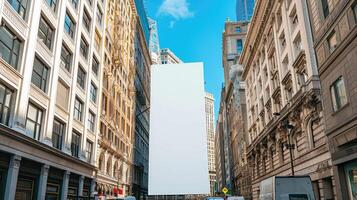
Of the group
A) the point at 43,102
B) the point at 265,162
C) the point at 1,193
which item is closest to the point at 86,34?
the point at 43,102

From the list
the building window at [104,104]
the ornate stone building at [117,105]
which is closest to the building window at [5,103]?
the ornate stone building at [117,105]

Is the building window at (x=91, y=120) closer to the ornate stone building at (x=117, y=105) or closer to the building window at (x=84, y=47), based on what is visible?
the ornate stone building at (x=117, y=105)

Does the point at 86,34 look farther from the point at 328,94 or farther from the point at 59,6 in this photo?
the point at 328,94

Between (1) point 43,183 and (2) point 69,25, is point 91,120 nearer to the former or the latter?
(2) point 69,25

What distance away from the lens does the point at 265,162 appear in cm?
4647

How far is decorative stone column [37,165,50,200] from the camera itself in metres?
23.6

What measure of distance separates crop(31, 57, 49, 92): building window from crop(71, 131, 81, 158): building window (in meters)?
7.64

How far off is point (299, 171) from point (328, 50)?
42.1ft

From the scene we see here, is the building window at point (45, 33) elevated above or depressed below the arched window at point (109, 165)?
above

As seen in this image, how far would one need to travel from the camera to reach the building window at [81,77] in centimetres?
3425

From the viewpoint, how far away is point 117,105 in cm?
5159

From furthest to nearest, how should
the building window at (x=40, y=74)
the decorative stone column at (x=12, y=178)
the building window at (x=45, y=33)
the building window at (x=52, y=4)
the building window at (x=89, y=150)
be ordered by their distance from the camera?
the building window at (x=89, y=150), the building window at (x=52, y=4), the building window at (x=45, y=33), the building window at (x=40, y=74), the decorative stone column at (x=12, y=178)

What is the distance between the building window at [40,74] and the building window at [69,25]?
6.23m

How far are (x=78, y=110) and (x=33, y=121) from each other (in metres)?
10.1
